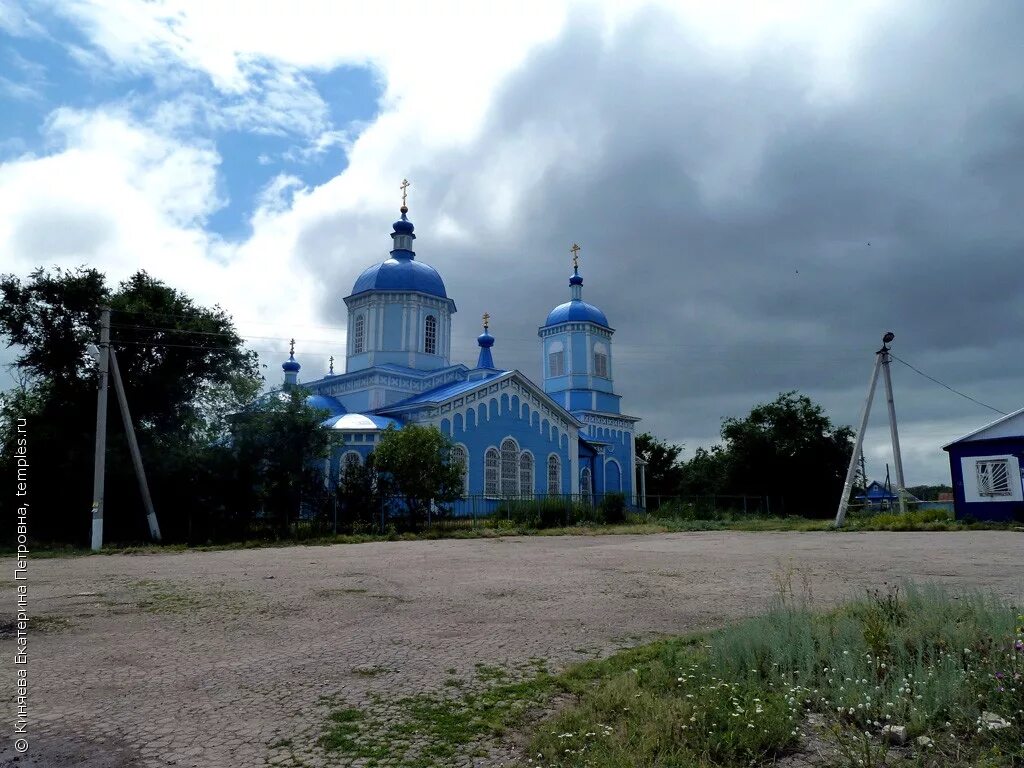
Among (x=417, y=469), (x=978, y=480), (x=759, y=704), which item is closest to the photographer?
(x=759, y=704)

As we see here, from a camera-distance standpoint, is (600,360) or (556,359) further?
(556,359)

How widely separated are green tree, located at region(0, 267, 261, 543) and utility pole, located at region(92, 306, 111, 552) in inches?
81.6

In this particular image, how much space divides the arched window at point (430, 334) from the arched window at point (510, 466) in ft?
21.6

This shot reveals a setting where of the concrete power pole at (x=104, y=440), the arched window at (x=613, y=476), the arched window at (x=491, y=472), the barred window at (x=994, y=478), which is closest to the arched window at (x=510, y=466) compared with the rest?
the arched window at (x=491, y=472)

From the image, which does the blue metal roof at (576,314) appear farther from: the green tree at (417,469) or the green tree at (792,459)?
the green tree at (417,469)

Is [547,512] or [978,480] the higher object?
[978,480]

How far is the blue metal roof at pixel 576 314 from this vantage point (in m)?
42.9

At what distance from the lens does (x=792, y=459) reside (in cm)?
4334

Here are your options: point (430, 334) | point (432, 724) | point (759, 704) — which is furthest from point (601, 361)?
point (432, 724)

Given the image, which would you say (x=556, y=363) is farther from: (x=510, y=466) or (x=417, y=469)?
(x=417, y=469)

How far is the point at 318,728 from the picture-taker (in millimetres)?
4488

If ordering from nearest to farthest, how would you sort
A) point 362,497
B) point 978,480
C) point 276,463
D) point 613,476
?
point 276,463 → point 362,497 → point 978,480 → point 613,476

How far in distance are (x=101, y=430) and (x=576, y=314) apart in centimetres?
2770

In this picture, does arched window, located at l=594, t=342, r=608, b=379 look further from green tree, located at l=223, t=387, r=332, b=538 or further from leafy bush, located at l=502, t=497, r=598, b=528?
green tree, located at l=223, t=387, r=332, b=538
